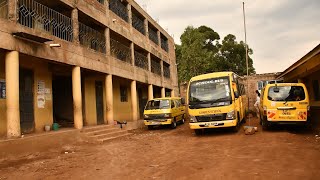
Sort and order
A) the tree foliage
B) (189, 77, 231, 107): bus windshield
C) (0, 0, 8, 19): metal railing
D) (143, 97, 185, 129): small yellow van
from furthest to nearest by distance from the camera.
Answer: the tree foliage < (143, 97, 185, 129): small yellow van < (189, 77, 231, 107): bus windshield < (0, 0, 8, 19): metal railing

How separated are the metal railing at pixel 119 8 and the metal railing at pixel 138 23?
1647 mm

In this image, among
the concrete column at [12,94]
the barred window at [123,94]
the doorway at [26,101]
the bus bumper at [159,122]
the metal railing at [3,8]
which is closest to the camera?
the concrete column at [12,94]

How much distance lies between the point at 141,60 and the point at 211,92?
480 inches

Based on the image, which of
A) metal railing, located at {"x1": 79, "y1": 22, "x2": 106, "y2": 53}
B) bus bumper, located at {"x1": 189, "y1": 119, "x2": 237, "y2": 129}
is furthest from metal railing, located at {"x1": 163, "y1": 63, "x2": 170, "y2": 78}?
bus bumper, located at {"x1": 189, "y1": 119, "x2": 237, "y2": 129}

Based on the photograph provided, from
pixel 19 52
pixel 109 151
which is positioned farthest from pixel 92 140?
pixel 19 52

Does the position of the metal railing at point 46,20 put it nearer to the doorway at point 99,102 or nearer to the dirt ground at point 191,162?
the doorway at point 99,102

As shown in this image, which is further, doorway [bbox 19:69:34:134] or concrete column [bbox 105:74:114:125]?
concrete column [bbox 105:74:114:125]

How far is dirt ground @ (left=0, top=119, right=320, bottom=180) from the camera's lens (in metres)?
6.48

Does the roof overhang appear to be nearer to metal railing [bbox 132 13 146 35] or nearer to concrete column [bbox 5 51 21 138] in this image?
concrete column [bbox 5 51 21 138]

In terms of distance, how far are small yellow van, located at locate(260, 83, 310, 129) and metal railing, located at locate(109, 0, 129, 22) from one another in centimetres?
1185

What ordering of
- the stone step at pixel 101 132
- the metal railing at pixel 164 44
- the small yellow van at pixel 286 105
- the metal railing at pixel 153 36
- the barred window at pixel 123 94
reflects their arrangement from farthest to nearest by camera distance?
the metal railing at pixel 164 44 < the metal railing at pixel 153 36 < the barred window at pixel 123 94 < the stone step at pixel 101 132 < the small yellow van at pixel 286 105

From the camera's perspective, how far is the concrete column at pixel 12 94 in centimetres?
1027

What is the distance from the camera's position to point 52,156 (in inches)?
409

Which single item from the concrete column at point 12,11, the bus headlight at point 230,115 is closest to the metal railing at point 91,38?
the concrete column at point 12,11
